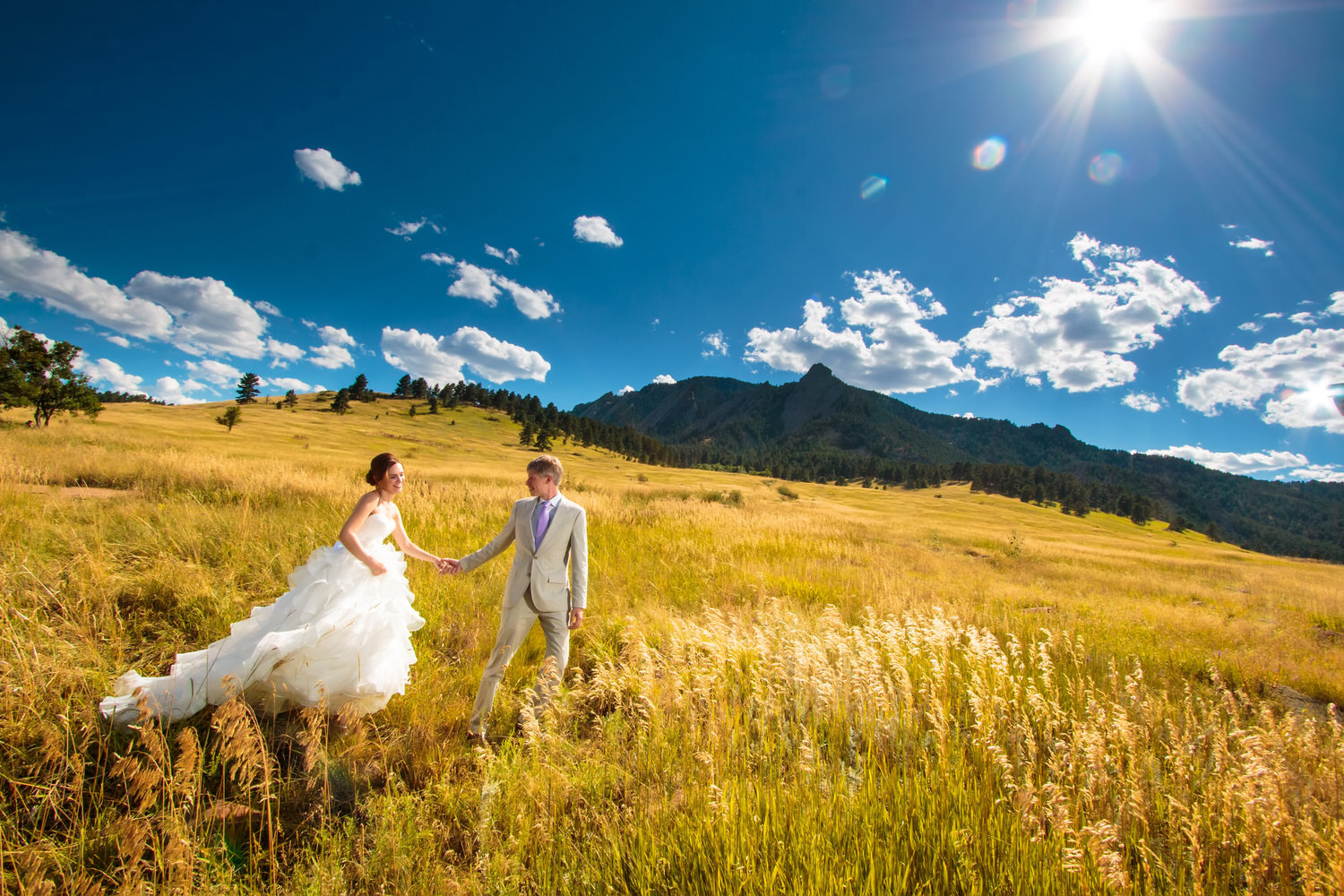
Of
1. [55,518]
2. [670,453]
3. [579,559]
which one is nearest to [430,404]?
[670,453]

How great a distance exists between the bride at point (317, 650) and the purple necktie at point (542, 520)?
135 cm

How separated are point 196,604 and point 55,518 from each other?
526 cm

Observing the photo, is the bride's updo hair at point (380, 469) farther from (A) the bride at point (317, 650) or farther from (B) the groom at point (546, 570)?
(B) the groom at point (546, 570)

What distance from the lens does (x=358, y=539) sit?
14.0ft

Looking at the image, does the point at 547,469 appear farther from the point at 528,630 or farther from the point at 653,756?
the point at 653,756

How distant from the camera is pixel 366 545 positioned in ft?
14.5

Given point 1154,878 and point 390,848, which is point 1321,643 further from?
point 390,848

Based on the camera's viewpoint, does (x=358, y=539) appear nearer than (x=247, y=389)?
Yes

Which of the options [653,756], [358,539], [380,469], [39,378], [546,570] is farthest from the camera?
[39,378]

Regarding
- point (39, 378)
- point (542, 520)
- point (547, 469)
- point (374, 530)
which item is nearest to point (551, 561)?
point (542, 520)

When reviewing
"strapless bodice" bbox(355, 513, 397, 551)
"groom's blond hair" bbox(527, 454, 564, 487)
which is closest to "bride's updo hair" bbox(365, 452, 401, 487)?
"strapless bodice" bbox(355, 513, 397, 551)

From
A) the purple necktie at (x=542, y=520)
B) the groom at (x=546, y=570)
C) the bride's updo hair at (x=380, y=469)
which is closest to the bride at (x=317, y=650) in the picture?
the bride's updo hair at (x=380, y=469)

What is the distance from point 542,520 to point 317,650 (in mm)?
2000

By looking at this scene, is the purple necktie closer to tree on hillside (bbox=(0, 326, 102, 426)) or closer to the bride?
the bride
